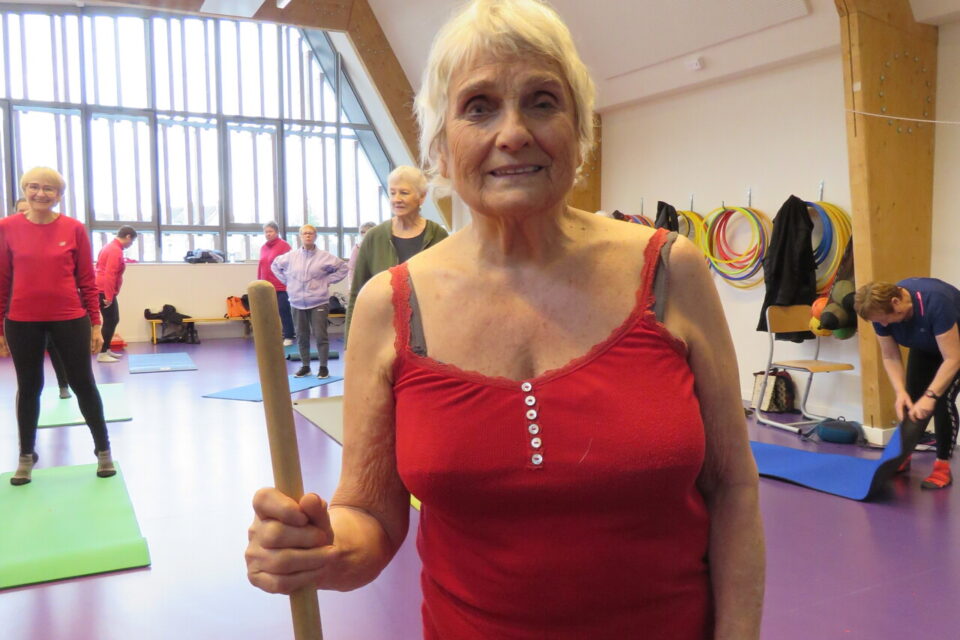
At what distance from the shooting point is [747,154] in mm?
6609

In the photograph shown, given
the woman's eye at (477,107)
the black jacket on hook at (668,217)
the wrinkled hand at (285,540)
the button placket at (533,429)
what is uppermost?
the black jacket on hook at (668,217)

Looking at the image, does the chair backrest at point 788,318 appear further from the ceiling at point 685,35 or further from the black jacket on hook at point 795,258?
the ceiling at point 685,35

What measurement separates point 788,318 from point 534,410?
544 centimetres

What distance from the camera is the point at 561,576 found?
0.92 meters

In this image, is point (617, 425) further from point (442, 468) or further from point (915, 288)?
point (915, 288)

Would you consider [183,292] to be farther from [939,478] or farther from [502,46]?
Result: [502,46]

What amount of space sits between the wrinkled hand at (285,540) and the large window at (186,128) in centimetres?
1211

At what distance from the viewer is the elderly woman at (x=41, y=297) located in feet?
12.6

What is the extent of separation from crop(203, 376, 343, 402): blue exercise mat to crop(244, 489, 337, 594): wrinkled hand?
542 cm

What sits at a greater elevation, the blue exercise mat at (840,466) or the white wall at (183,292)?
the white wall at (183,292)

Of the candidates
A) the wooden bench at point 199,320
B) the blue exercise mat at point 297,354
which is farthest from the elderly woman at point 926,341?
the wooden bench at point 199,320

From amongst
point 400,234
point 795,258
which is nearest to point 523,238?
point 400,234

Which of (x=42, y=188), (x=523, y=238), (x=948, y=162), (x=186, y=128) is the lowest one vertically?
(x=523, y=238)

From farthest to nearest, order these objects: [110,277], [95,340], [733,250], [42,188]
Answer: [110,277], [733,250], [95,340], [42,188]
